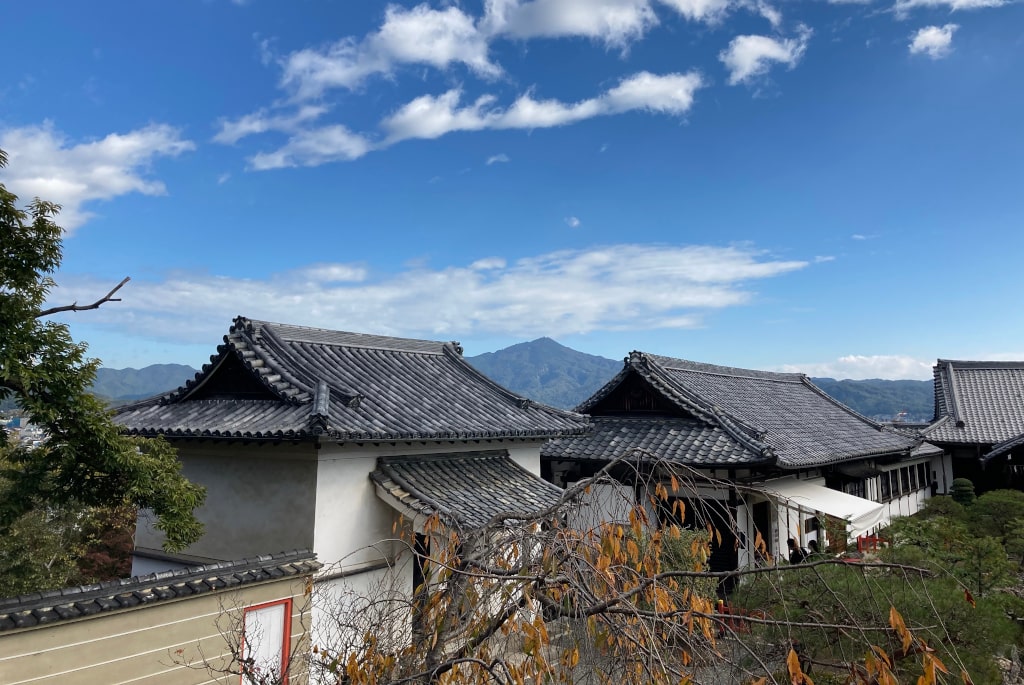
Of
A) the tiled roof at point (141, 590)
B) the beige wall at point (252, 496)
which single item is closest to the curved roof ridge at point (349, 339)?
the beige wall at point (252, 496)

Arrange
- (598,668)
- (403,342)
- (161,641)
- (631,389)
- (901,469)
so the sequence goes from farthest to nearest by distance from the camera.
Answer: (901,469), (631,389), (403,342), (161,641), (598,668)

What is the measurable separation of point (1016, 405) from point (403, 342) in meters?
28.3

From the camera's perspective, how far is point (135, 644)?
22.2 ft

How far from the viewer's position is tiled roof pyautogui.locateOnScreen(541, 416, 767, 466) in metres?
15.7

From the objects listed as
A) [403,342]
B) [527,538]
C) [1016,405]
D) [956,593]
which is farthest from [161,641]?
[1016,405]

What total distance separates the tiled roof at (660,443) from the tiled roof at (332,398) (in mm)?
2323

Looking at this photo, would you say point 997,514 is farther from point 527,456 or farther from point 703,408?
point 527,456

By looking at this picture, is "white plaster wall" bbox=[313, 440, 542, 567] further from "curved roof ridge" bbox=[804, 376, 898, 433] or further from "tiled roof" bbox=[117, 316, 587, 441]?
"curved roof ridge" bbox=[804, 376, 898, 433]

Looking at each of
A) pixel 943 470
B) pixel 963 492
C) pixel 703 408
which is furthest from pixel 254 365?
pixel 943 470

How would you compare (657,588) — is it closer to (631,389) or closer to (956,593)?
(956,593)

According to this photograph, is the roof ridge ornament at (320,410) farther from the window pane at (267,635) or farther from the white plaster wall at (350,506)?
the window pane at (267,635)

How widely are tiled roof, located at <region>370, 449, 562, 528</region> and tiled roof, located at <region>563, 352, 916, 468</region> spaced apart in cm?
483

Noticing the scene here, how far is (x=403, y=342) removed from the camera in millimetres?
16328

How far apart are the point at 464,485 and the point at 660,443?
7.07 meters
